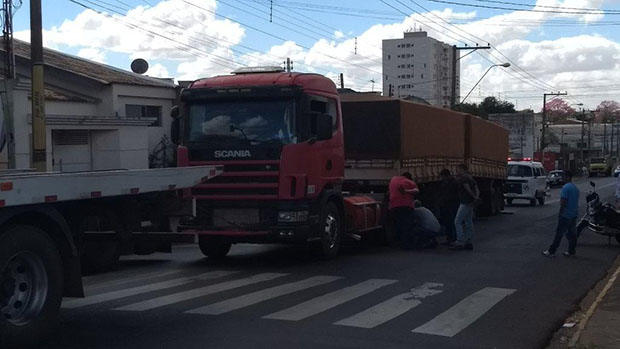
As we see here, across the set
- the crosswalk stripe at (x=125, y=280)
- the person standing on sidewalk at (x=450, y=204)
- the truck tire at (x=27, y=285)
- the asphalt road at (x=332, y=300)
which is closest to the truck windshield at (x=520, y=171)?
the person standing on sidewalk at (x=450, y=204)

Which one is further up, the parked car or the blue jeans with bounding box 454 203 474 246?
the blue jeans with bounding box 454 203 474 246

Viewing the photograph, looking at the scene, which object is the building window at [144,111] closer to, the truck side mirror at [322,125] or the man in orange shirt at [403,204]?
the man in orange shirt at [403,204]

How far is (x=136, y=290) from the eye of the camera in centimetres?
1128

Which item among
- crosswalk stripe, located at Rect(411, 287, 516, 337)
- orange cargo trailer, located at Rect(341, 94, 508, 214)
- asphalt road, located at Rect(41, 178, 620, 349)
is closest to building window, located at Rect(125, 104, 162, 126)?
orange cargo trailer, located at Rect(341, 94, 508, 214)

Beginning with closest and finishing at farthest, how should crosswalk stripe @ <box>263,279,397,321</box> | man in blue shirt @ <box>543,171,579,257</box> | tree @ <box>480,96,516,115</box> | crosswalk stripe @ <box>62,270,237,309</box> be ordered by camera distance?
crosswalk stripe @ <box>263,279,397,321</box>
crosswalk stripe @ <box>62,270,237,309</box>
man in blue shirt @ <box>543,171,579,257</box>
tree @ <box>480,96,516,115</box>

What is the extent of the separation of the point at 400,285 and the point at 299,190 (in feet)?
8.67

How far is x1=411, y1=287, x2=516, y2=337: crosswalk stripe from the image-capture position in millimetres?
8781

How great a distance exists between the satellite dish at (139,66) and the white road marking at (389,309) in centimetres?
2627

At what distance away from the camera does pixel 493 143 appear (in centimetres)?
2847

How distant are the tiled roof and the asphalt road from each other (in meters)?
12.6

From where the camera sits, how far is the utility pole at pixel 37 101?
48.8ft

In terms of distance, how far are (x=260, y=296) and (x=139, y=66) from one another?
26.5 m

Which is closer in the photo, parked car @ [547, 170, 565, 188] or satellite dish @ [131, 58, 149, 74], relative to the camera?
satellite dish @ [131, 58, 149, 74]

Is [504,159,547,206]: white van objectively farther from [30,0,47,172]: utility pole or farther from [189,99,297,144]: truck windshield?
[30,0,47,172]: utility pole
